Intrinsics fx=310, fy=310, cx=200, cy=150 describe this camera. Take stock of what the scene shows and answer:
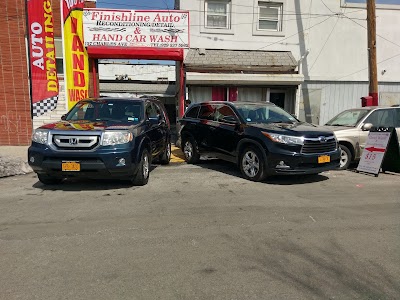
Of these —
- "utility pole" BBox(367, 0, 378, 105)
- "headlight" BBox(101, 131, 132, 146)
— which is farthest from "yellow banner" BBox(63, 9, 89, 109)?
"utility pole" BBox(367, 0, 378, 105)

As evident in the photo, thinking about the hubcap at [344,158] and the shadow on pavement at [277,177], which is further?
the hubcap at [344,158]

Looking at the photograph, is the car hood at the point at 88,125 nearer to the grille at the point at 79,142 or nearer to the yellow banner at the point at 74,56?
the grille at the point at 79,142

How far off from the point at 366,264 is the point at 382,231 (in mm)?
1105

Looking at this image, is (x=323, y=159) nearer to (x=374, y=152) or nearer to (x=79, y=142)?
(x=374, y=152)

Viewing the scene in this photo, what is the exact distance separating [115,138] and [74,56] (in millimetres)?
7615

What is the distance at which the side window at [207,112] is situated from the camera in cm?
821

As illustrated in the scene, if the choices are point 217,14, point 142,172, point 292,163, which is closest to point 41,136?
point 142,172

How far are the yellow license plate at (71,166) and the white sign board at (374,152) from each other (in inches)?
258

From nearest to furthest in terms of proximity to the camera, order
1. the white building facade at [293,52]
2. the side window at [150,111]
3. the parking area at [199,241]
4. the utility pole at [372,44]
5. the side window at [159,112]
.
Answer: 1. the parking area at [199,241]
2. the side window at [150,111]
3. the side window at [159,112]
4. the utility pole at [372,44]
5. the white building facade at [293,52]

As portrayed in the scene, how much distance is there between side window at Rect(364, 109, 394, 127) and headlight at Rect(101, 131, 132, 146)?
648 centimetres

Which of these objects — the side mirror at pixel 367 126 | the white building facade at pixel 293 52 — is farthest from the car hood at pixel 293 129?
the white building facade at pixel 293 52

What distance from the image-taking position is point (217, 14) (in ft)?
43.7

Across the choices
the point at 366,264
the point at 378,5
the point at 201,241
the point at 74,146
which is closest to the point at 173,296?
the point at 201,241

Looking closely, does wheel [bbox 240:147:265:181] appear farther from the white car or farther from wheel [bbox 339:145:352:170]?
wheel [bbox 339:145:352:170]
